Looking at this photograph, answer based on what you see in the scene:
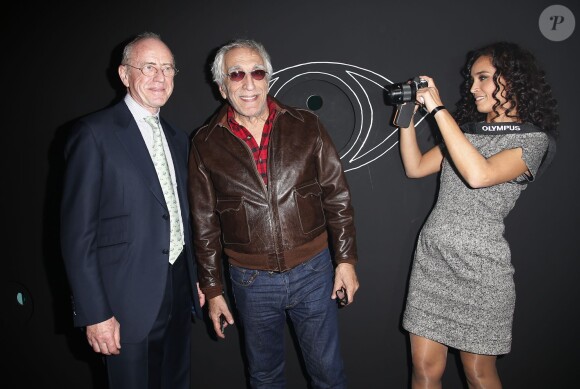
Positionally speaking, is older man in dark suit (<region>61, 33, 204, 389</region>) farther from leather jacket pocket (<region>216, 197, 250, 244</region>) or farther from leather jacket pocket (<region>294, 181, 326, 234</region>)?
leather jacket pocket (<region>294, 181, 326, 234</region>)

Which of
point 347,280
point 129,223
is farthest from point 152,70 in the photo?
point 347,280

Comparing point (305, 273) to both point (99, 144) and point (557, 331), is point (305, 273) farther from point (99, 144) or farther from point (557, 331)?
point (557, 331)

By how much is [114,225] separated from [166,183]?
33cm

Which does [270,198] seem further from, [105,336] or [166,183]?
[105,336]

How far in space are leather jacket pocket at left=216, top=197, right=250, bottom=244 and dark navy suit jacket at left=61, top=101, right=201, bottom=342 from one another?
324 millimetres

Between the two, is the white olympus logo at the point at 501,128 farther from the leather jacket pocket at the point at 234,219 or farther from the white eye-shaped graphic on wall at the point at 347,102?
the leather jacket pocket at the point at 234,219

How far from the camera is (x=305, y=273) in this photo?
2.14 meters

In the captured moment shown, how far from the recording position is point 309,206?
84.4 inches

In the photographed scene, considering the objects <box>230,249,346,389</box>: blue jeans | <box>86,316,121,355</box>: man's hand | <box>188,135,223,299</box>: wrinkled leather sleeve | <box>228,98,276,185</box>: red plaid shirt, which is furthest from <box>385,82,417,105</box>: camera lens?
<box>86,316,121,355</box>: man's hand

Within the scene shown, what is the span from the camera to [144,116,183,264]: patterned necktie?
6.52ft

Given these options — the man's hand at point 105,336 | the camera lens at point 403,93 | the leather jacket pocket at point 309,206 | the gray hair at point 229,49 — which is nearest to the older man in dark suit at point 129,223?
the man's hand at point 105,336

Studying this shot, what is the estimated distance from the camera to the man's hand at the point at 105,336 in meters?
1.76

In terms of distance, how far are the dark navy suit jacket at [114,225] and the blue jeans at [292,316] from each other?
51 centimetres

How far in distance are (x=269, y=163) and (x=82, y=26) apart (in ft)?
5.38
